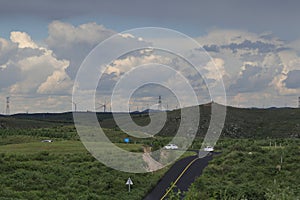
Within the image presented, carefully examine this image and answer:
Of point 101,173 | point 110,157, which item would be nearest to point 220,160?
point 110,157

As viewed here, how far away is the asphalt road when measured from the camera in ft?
154

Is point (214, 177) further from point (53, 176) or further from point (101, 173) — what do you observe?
point (53, 176)

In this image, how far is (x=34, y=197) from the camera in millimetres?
39875

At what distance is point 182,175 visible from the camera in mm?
56125

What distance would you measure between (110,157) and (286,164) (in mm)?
22744

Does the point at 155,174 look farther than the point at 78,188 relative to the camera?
Yes

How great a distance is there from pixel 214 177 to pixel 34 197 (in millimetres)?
22839

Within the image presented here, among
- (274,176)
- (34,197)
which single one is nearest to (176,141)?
(274,176)

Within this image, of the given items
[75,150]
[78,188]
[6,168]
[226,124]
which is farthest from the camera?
[226,124]

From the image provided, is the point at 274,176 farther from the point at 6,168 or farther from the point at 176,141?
the point at 176,141

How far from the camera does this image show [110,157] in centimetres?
6238

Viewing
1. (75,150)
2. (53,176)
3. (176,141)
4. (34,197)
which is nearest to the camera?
(34,197)

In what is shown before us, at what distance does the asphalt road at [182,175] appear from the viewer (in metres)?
46.9

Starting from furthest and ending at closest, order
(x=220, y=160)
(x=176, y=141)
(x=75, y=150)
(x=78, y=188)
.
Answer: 1. (x=176, y=141)
2. (x=75, y=150)
3. (x=220, y=160)
4. (x=78, y=188)
